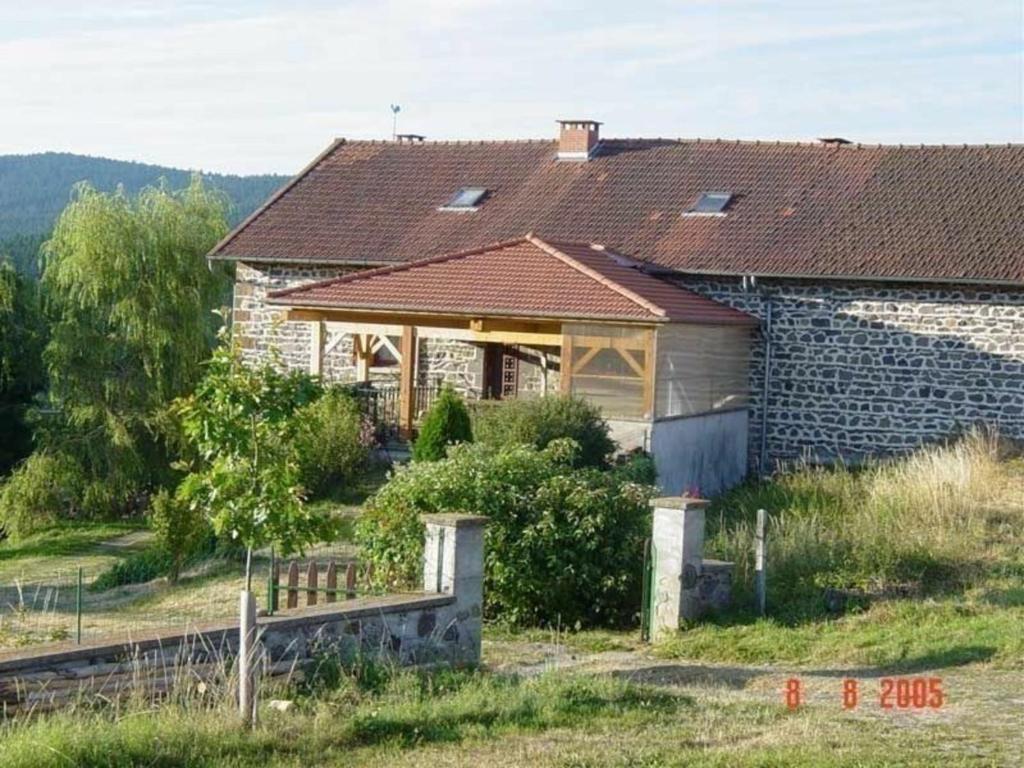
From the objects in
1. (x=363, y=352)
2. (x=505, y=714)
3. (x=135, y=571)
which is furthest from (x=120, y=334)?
(x=505, y=714)

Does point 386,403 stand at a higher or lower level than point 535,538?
higher

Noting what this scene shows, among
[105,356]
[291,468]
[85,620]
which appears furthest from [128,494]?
[291,468]

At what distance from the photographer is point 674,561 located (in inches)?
617

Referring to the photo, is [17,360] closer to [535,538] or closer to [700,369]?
[700,369]

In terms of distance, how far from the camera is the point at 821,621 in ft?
52.1

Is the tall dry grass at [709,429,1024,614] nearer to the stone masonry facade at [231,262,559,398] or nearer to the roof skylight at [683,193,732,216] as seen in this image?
the stone masonry facade at [231,262,559,398]

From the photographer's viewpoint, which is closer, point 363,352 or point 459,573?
point 459,573

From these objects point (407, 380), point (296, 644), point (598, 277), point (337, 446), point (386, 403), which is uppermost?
point (598, 277)

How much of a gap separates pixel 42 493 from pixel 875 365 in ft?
46.0

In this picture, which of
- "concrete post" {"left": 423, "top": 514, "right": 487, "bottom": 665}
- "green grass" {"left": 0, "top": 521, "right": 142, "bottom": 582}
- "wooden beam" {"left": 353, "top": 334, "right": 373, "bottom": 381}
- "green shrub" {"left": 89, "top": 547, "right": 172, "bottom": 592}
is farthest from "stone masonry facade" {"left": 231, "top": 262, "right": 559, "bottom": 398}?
"concrete post" {"left": 423, "top": 514, "right": 487, "bottom": 665}

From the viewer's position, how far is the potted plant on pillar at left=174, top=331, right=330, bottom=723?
11422mm

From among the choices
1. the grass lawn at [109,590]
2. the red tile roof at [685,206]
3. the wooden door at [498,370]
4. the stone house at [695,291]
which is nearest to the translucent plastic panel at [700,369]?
the stone house at [695,291]
